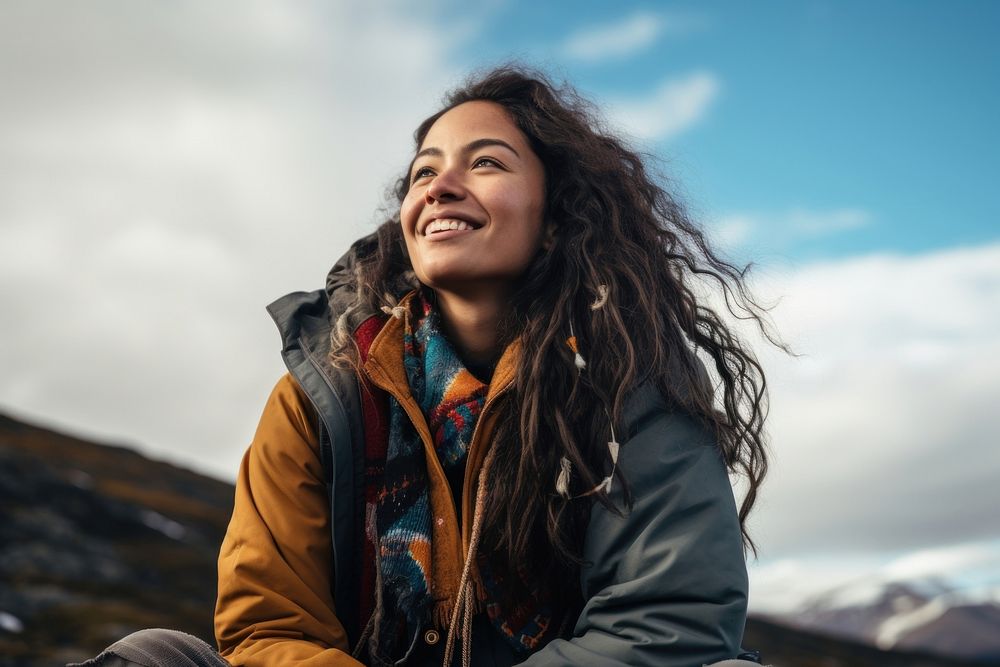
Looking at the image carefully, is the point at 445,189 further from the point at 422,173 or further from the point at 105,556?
the point at 105,556

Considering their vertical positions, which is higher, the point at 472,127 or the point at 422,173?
the point at 472,127

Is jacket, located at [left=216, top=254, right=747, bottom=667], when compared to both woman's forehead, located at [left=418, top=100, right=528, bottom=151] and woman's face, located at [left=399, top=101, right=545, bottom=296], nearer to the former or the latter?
woman's face, located at [left=399, top=101, right=545, bottom=296]

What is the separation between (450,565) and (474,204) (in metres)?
1.64

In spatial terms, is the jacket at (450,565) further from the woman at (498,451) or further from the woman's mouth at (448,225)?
the woman's mouth at (448,225)

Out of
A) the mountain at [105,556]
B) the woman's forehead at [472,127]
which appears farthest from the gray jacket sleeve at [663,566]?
the mountain at [105,556]

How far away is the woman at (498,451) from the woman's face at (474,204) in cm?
1

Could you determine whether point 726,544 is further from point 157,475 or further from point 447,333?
point 157,475

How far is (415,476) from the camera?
4180 mm

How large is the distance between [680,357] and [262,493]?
1.98 m

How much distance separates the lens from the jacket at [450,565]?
371 centimetres

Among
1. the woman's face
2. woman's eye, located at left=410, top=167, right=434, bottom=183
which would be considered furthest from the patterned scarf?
woman's eye, located at left=410, top=167, right=434, bottom=183

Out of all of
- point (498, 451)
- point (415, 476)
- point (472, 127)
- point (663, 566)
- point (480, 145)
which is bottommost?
point (663, 566)

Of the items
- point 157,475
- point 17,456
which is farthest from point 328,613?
point 157,475

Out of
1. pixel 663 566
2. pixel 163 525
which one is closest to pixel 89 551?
pixel 163 525
